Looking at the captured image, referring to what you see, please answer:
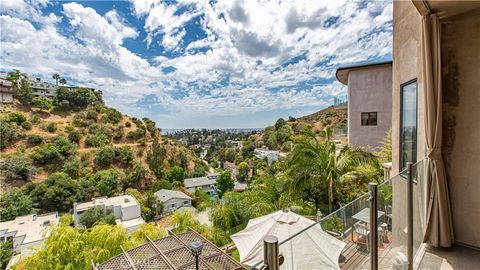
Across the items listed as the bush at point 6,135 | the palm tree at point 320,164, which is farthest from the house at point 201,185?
the palm tree at point 320,164

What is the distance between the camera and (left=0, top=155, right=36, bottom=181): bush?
90.7ft

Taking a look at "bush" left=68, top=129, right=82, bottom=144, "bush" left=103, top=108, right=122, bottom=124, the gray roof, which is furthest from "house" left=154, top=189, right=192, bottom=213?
"bush" left=103, top=108, right=122, bottom=124

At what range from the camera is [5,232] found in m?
18.5

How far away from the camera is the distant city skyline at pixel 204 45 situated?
9547mm

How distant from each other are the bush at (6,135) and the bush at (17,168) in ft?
11.1

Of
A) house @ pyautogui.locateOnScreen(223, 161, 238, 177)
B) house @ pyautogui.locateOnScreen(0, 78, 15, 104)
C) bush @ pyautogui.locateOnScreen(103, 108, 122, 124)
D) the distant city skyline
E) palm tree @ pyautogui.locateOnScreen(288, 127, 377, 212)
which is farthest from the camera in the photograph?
house @ pyautogui.locateOnScreen(223, 161, 238, 177)

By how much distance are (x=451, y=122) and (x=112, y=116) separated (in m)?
50.6

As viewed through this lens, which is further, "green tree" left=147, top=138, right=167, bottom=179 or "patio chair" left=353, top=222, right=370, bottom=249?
"green tree" left=147, top=138, right=167, bottom=179

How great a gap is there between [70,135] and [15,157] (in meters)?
7.88

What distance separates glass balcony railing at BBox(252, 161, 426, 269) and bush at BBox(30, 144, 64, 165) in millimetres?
40505

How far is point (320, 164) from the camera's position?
7863 millimetres

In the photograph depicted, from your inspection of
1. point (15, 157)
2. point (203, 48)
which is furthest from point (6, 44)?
point (203, 48)

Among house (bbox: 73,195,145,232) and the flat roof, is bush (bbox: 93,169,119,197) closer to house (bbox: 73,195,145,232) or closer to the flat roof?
house (bbox: 73,195,145,232)

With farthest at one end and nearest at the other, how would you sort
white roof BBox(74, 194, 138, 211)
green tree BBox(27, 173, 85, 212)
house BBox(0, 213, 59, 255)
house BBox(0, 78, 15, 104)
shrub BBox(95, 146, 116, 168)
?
house BBox(0, 78, 15, 104) → shrub BBox(95, 146, 116, 168) → green tree BBox(27, 173, 85, 212) → white roof BBox(74, 194, 138, 211) → house BBox(0, 213, 59, 255)
